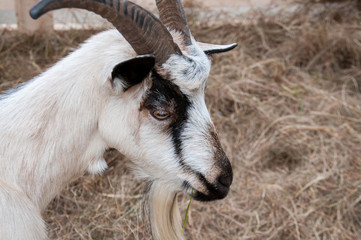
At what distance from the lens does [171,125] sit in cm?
244

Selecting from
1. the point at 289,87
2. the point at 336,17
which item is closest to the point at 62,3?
the point at 289,87

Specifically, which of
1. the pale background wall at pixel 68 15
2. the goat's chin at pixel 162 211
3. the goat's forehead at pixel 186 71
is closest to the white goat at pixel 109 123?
the goat's forehead at pixel 186 71

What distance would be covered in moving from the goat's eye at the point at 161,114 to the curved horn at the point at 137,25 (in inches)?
10.0

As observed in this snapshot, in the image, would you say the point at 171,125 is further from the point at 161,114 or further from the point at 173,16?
the point at 173,16

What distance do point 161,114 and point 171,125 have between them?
88 mm

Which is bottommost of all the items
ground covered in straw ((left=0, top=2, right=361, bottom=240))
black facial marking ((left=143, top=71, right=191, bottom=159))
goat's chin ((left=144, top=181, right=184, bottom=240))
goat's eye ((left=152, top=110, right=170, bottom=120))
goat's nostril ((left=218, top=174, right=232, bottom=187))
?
ground covered in straw ((left=0, top=2, right=361, bottom=240))

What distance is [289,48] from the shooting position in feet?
20.5

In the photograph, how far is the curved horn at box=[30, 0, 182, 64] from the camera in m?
2.19

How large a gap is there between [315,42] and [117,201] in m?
3.69

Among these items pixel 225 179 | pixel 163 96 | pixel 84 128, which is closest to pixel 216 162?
pixel 225 179

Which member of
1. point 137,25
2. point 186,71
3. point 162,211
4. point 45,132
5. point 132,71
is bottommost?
point 162,211

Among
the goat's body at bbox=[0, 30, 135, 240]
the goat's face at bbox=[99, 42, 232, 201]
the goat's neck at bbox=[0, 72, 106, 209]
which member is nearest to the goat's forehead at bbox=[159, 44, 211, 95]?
the goat's face at bbox=[99, 42, 232, 201]

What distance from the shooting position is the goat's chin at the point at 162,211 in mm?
2752

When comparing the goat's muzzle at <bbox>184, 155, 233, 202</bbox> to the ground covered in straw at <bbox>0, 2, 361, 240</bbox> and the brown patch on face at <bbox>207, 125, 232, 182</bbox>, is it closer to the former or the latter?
the brown patch on face at <bbox>207, 125, 232, 182</bbox>
